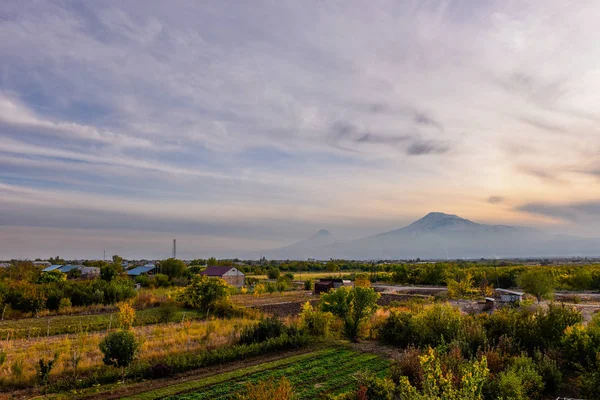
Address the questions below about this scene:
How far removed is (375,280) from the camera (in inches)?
2889

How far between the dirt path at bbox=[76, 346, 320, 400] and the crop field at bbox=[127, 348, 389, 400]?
460 millimetres

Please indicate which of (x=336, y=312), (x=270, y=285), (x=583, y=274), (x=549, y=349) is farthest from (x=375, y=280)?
(x=549, y=349)

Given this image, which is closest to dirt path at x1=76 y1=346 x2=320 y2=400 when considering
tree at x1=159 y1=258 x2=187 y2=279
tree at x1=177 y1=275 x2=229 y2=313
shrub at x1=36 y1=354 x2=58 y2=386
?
shrub at x1=36 y1=354 x2=58 y2=386

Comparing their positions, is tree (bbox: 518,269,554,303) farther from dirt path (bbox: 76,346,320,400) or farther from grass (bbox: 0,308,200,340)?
grass (bbox: 0,308,200,340)

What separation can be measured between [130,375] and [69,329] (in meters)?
13.8

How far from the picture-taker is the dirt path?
457 inches

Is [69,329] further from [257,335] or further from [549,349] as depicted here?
[549,349]

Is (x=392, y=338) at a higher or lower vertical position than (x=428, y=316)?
lower

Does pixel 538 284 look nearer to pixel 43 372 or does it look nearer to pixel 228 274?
pixel 43 372

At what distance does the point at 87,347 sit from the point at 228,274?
41851mm

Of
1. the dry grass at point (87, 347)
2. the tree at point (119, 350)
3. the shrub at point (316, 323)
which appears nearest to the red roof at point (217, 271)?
the dry grass at point (87, 347)

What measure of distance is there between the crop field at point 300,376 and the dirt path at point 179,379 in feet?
1.51

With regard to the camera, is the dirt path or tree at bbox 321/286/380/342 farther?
tree at bbox 321/286/380/342

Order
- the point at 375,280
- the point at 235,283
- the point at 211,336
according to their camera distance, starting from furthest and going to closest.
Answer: the point at 375,280, the point at 235,283, the point at 211,336
